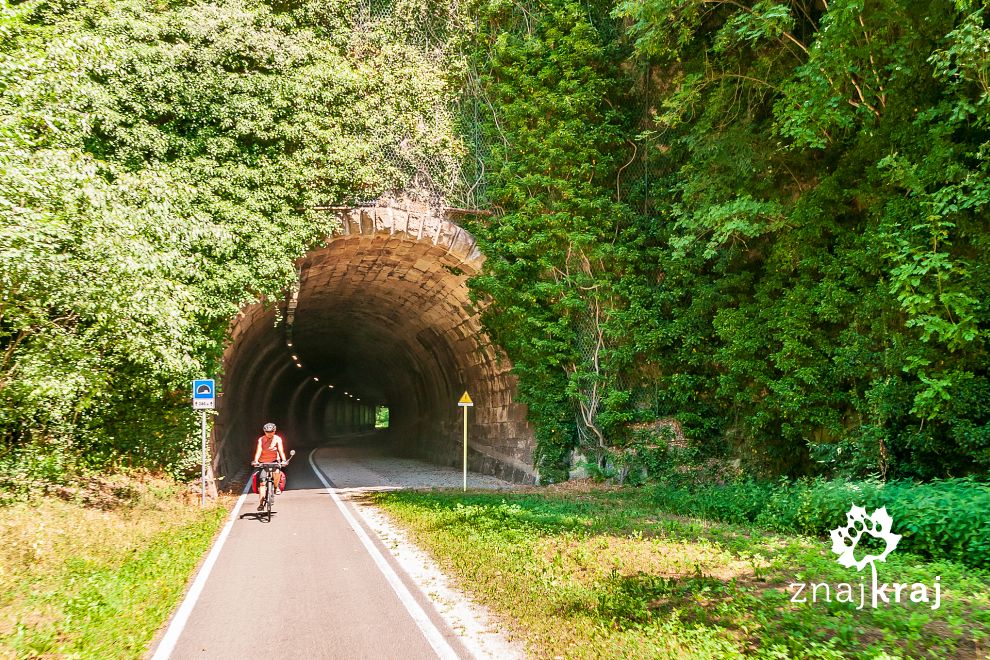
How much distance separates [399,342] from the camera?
3331 centimetres

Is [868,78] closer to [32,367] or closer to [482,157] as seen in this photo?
[482,157]

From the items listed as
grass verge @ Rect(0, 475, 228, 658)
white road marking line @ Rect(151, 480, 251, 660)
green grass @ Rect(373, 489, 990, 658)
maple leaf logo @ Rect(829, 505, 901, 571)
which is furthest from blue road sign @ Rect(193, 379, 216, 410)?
maple leaf logo @ Rect(829, 505, 901, 571)

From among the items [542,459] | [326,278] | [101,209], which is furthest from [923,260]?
[326,278]

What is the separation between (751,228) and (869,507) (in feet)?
18.5

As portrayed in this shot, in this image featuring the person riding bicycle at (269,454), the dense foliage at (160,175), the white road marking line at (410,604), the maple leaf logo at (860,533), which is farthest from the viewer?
the person riding bicycle at (269,454)

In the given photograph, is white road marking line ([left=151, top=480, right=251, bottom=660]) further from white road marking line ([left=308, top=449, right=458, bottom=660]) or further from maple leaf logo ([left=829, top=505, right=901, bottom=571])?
maple leaf logo ([left=829, top=505, right=901, bottom=571])

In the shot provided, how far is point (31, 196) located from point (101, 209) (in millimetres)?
1367

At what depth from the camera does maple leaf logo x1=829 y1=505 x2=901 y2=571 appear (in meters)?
8.35

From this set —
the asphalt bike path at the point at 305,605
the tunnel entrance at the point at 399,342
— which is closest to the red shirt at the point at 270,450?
the asphalt bike path at the point at 305,605

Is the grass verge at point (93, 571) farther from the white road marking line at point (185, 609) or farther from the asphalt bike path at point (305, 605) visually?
the asphalt bike path at point (305, 605)

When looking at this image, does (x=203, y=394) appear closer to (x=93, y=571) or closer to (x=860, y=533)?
(x=93, y=571)

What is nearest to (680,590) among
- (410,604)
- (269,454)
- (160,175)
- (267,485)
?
(410,604)

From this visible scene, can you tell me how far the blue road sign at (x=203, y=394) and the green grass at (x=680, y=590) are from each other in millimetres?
6190

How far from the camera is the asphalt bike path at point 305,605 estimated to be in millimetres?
5652
